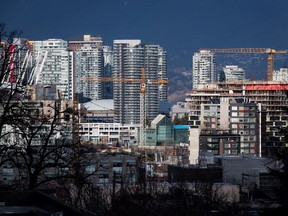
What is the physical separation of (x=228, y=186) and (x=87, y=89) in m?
81.1

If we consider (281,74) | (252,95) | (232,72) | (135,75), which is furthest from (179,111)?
(252,95)

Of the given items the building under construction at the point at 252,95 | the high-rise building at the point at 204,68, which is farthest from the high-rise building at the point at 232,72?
the building under construction at the point at 252,95

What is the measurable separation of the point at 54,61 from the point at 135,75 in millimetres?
7532

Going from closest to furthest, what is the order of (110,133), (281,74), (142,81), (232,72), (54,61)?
1. (110,133)
2. (281,74)
3. (142,81)
4. (54,61)
5. (232,72)

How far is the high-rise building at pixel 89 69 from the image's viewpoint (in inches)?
4208

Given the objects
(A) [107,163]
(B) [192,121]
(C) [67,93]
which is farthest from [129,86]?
(A) [107,163]

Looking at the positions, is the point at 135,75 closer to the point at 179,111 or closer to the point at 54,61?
the point at 54,61

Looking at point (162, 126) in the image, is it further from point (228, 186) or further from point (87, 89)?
point (228, 186)

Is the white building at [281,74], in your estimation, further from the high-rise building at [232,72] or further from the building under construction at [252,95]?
the building under construction at [252,95]

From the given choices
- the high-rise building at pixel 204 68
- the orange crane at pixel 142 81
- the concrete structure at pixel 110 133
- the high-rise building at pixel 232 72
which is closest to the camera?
the concrete structure at pixel 110 133

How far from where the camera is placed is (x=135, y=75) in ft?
328

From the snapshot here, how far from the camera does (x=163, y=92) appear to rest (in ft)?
365

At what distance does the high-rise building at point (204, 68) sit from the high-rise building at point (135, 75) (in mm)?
2915

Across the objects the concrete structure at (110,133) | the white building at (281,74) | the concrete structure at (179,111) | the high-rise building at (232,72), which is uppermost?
the high-rise building at (232,72)
